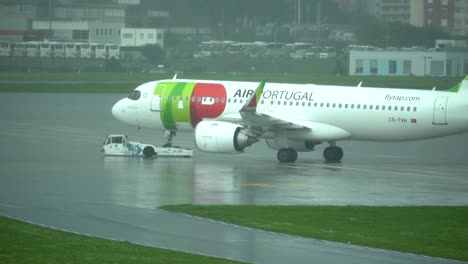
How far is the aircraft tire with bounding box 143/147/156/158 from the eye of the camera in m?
51.1

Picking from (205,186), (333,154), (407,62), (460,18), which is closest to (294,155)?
(333,154)

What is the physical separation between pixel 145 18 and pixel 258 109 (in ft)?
238

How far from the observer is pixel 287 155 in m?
49.7

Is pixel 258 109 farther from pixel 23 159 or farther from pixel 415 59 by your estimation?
pixel 415 59

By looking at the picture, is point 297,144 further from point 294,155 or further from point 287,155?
point 287,155

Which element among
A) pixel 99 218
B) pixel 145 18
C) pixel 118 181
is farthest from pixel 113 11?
pixel 99 218

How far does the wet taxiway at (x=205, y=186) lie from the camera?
98.8 feet

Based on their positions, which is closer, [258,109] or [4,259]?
[4,259]

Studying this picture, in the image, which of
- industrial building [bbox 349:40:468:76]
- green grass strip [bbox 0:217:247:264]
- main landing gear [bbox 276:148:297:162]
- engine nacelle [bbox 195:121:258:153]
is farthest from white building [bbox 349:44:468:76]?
green grass strip [bbox 0:217:247:264]

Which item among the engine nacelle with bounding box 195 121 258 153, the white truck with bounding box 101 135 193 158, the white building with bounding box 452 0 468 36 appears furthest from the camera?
the white building with bounding box 452 0 468 36

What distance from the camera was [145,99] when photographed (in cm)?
5347

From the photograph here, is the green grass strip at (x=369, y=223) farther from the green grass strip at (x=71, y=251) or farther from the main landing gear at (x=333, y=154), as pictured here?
the main landing gear at (x=333, y=154)

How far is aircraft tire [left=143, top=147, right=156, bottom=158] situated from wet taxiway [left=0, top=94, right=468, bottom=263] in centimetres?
118

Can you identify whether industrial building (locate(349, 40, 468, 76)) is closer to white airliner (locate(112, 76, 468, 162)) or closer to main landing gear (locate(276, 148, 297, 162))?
white airliner (locate(112, 76, 468, 162))
